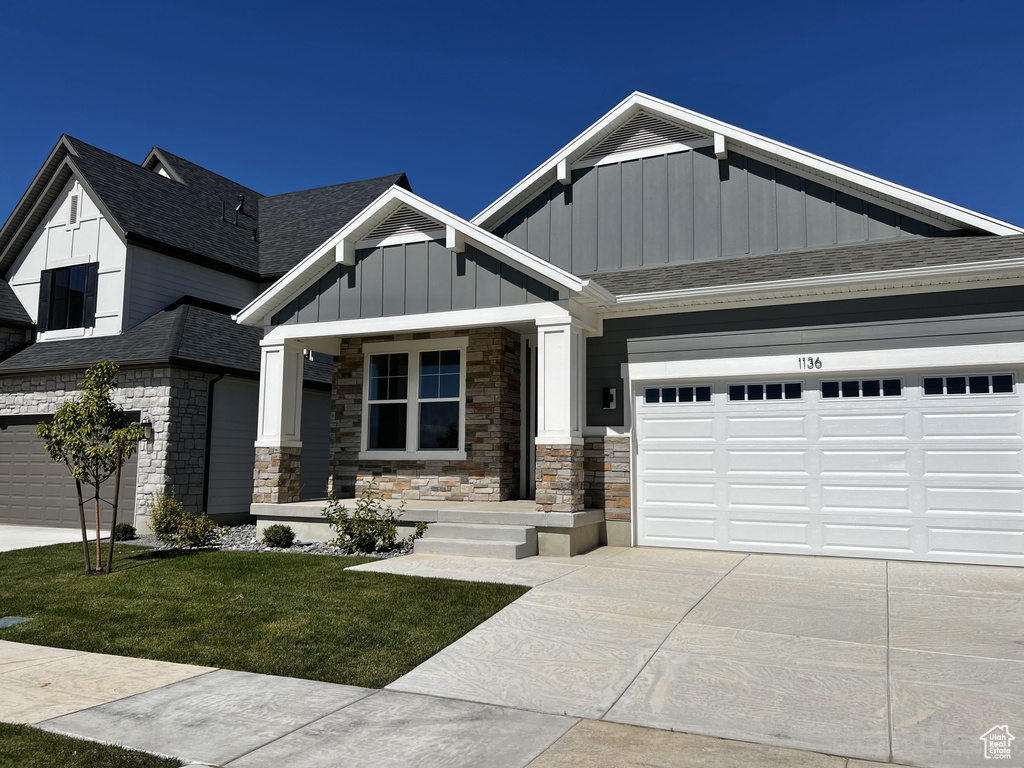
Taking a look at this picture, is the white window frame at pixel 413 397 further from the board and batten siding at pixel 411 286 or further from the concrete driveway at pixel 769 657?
the concrete driveway at pixel 769 657

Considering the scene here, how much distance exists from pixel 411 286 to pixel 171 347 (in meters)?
5.64

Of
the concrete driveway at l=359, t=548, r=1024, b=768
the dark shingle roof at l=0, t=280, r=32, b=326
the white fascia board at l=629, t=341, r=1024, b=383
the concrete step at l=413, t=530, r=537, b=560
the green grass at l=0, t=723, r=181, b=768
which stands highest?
the dark shingle roof at l=0, t=280, r=32, b=326

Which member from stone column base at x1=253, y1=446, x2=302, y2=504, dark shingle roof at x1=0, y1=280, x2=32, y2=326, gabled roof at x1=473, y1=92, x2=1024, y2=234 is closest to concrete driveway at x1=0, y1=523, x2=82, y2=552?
stone column base at x1=253, y1=446, x2=302, y2=504

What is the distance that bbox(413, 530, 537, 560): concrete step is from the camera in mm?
10008

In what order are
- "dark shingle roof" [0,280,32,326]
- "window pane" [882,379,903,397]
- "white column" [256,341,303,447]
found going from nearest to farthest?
"window pane" [882,379,903,397], "white column" [256,341,303,447], "dark shingle roof" [0,280,32,326]

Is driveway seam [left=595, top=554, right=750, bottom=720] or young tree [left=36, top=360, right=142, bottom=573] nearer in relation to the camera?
driveway seam [left=595, top=554, right=750, bottom=720]

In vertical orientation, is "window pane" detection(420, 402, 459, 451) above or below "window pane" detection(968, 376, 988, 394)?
below

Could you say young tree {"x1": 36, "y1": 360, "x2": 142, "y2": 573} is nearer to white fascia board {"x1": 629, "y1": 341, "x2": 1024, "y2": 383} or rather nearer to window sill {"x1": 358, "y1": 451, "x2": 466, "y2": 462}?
window sill {"x1": 358, "y1": 451, "x2": 466, "y2": 462}

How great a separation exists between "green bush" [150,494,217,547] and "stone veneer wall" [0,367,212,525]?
0.44m

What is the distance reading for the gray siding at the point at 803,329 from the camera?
9547mm

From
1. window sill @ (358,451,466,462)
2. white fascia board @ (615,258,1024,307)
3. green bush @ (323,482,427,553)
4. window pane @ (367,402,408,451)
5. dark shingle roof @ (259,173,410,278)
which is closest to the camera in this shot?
white fascia board @ (615,258,1024,307)

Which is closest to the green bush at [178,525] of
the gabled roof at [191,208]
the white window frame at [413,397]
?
the white window frame at [413,397]

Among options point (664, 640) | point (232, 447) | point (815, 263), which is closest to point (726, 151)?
point (815, 263)

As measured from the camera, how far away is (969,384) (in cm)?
963
